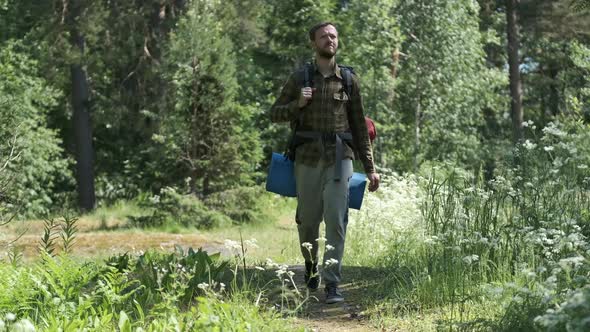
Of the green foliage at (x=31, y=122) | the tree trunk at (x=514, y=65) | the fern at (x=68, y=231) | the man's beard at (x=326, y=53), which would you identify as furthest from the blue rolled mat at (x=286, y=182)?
the tree trunk at (x=514, y=65)

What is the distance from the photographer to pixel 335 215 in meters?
6.52

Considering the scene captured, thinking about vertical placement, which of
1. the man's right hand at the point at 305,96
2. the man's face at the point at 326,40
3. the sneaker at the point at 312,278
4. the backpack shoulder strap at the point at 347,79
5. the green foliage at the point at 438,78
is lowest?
the sneaker at the point at 312,278

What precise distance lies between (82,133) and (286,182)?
17.9 metres

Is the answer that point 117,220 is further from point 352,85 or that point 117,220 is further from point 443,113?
point 352,85

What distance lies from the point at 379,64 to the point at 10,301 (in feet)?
60.1

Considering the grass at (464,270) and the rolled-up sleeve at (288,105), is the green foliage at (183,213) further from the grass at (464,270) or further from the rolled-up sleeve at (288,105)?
the rolled-up sleeve at (288,105)

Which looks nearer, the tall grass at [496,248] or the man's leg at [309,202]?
the tall grass at [496,248]

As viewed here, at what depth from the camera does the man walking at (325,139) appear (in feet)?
21.4

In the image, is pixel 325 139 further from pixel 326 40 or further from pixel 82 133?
pixel 82 133

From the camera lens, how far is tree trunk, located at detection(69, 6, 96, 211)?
23.8m

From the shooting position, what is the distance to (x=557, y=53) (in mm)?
33688

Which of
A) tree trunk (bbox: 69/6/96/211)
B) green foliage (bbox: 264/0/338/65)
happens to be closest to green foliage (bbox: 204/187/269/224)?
green foliage (bbox: 264/0/338/65)

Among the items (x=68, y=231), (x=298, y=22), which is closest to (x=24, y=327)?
(x=68, y=231)

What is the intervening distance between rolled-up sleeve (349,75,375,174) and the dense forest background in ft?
33.0
